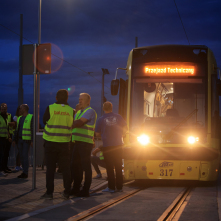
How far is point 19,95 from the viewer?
2248 cm

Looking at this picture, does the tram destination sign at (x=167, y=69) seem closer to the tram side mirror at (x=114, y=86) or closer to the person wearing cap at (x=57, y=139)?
the tram side mirror at (x=114, y=86)

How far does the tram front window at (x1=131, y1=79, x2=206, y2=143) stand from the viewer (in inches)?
397

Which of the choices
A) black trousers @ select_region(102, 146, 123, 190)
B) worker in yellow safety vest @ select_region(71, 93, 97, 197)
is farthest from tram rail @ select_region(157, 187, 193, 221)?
worker in yellow safety vest @ select_region(71, 93, 97, 197)

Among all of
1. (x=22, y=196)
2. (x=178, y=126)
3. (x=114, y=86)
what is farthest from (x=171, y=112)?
(x=22, y=196)

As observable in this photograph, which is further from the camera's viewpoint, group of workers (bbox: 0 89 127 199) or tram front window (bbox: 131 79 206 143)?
tram front window (bbox: 131 79 206 143)

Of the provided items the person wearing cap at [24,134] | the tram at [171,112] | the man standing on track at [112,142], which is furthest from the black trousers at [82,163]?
the person wearing cap at [24,134]

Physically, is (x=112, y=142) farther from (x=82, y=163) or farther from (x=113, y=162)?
(x=82, y=163)

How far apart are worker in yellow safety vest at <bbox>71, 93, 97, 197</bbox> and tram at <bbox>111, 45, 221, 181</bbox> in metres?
2.09

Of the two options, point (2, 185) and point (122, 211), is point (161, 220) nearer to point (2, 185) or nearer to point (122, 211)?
point (122, 211)

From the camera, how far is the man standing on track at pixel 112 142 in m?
8.80

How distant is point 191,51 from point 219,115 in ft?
5.64

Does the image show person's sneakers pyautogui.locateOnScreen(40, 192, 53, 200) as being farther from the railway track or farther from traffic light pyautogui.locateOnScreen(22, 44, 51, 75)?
traffic light pyautogui.locateOnScreen(22, 44, 51, 75)

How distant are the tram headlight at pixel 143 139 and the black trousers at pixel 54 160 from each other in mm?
2999

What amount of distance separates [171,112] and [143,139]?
98cm
